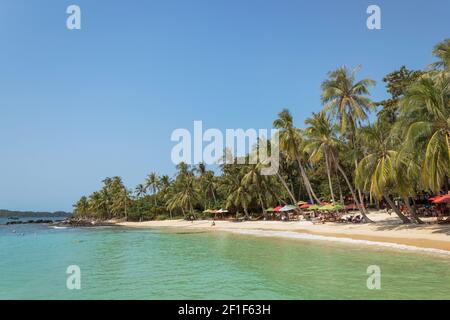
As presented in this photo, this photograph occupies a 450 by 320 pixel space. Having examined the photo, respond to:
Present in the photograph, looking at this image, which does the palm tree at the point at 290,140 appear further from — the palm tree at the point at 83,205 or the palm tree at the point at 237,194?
the palm tree at the point at 83,205

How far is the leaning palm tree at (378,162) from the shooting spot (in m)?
23.6

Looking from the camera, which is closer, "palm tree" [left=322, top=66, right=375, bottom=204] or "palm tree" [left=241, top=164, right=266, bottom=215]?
"palm tree" [left=322, top=66, right=375, bottom=204]

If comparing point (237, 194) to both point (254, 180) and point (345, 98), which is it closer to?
point (254, 180)

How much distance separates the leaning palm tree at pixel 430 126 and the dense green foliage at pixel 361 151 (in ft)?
0.15

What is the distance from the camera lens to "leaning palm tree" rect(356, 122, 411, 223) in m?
23.6

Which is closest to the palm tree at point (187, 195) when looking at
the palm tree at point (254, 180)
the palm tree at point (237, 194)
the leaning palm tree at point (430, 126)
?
the palm tree at point (237, 194)

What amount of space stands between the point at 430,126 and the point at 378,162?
22.3ft

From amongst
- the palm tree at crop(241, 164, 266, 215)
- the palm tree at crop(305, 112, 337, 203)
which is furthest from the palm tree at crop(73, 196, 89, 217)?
the palm tree at crop(305, 112, 337, 203)

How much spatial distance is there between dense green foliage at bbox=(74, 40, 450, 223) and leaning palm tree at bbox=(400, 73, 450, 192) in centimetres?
5

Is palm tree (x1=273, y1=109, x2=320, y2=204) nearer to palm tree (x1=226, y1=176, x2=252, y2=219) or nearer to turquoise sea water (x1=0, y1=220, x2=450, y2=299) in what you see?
palm tree (x1=226, y1=176, x2=252, y2=219)

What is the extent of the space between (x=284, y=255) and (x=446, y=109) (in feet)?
38.2

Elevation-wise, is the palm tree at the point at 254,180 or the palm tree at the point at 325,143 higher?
the palm tree at the point at 325,143
